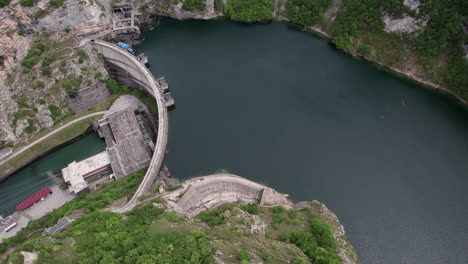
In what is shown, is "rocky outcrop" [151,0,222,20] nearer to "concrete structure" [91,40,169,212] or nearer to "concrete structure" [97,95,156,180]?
"concrete structure" [91,40,169,212]

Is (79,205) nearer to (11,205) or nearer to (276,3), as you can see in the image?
(11,205)

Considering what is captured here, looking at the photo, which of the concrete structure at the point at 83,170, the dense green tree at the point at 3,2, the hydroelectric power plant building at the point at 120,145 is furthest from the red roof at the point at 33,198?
the dense green tree at the point at 3,2

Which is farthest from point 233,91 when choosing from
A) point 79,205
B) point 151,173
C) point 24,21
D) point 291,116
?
point 24,21

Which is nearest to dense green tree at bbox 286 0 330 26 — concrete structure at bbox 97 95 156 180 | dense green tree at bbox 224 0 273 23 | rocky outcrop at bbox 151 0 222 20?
dense green tree at bbox 224 0 273 23

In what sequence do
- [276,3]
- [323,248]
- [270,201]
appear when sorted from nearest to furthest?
[323,248]
[270,201]
[276,3]

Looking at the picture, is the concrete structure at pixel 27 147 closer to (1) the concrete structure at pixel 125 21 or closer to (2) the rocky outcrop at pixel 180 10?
(1) the concrete structure at pixel 125 21

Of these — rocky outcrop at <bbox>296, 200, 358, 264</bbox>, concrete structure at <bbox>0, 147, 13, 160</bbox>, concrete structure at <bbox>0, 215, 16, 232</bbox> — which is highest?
rocky outcrop at <bbox>296, 200, 358, 264</bbox>
